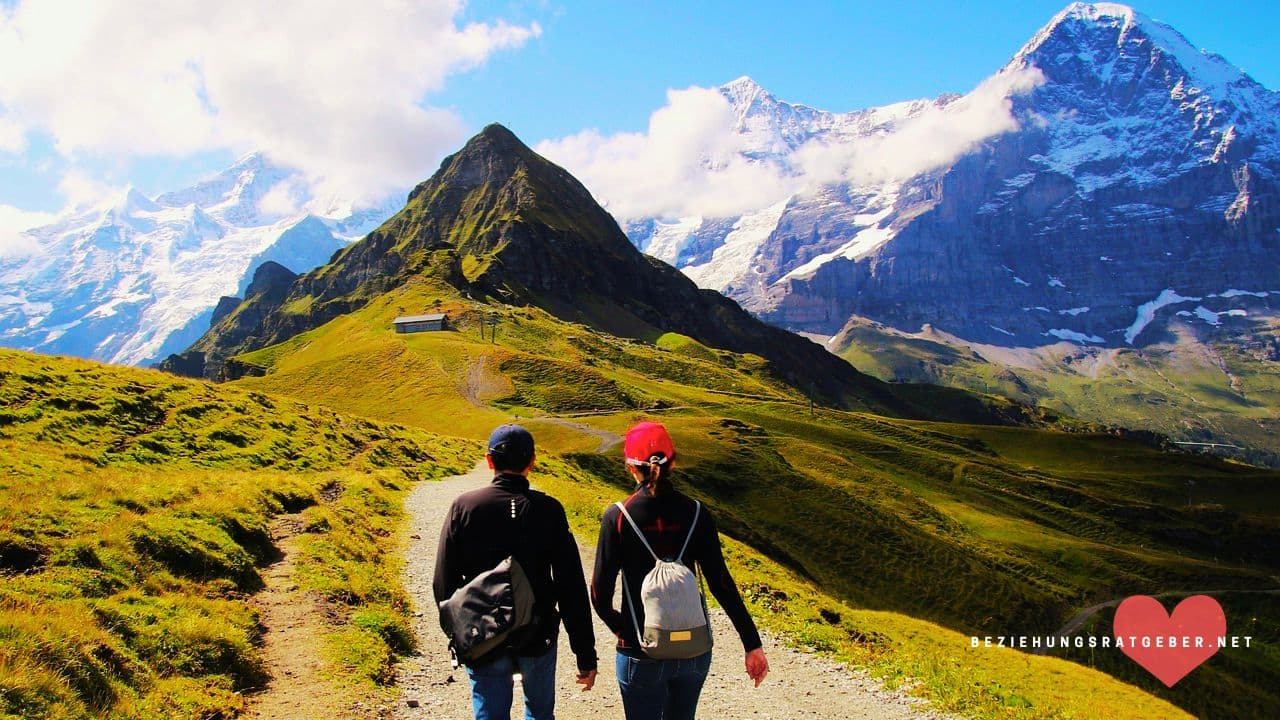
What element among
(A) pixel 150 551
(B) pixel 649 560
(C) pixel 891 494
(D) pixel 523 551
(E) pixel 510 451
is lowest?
(C) pixel 891 494

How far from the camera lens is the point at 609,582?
8023 millimetres

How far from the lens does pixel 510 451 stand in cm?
809

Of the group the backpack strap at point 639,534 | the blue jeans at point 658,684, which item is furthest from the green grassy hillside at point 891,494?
the backpack strap at point 639,534

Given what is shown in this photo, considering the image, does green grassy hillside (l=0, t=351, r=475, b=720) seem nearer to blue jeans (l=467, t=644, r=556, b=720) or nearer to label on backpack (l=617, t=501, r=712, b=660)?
blue jeans (l=467, t=644, r=556, b=720)

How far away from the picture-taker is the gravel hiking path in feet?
43.1

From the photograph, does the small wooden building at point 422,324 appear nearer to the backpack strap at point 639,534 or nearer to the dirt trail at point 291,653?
the dirt trail at point 291,653

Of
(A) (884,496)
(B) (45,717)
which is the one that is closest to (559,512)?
(B) (45,717)

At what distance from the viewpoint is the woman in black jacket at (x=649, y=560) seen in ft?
25.6

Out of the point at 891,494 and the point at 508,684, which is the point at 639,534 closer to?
the point at 508,684

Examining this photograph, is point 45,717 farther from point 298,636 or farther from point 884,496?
point 884,496

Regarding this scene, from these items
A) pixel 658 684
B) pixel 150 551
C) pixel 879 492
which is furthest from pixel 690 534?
pixel 879 492

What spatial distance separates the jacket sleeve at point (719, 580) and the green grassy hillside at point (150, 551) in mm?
7631

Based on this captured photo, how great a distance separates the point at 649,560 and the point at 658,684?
1.39m

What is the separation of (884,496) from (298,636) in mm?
95573
